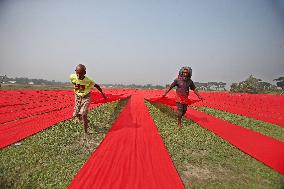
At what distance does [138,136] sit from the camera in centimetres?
690

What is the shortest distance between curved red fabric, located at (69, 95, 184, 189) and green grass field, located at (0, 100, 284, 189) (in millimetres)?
227

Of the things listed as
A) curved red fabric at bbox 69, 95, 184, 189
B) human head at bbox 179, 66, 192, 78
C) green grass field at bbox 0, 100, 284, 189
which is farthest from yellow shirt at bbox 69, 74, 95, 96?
human head at bbox 179, 66, 192, 78

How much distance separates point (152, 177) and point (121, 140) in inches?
90.4

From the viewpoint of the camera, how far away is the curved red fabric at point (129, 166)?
13.3ft

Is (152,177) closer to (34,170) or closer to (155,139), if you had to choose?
(34,170)

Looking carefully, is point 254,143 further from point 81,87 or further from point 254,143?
point 81,87

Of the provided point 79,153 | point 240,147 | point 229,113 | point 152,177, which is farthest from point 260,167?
point 229,113

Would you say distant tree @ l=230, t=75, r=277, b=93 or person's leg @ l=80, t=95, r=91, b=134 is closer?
person's leg @ l=80, t=95, r=91, b=134

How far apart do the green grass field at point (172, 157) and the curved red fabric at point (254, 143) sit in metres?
0.16

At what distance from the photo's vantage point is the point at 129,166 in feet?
15.6

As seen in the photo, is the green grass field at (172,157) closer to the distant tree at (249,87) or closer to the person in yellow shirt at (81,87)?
the person in yellow shirt at (81,87)

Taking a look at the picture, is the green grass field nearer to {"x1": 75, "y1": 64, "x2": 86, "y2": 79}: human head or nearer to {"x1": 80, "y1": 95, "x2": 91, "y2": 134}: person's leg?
{"x1": 80, "y1": 95, "x2": 91, "y2": 134}: person's leg

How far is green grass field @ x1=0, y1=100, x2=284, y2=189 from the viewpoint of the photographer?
445cm

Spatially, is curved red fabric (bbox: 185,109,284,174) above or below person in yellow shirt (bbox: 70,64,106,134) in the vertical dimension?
below
